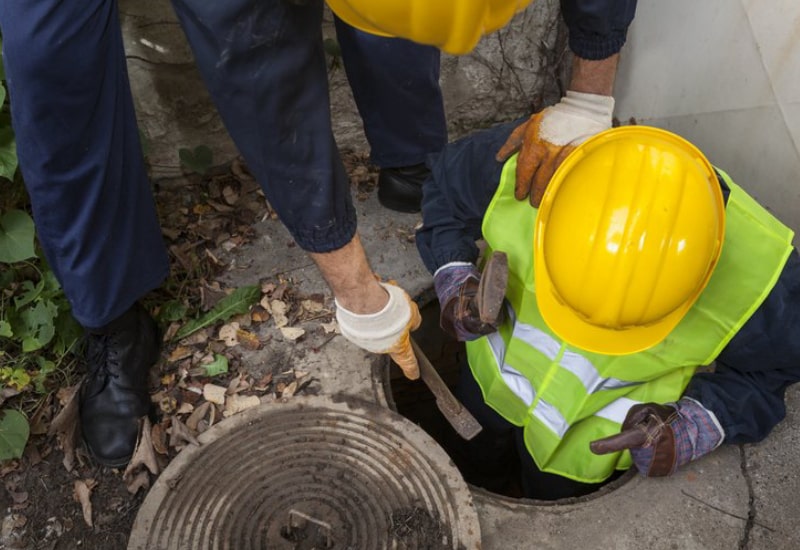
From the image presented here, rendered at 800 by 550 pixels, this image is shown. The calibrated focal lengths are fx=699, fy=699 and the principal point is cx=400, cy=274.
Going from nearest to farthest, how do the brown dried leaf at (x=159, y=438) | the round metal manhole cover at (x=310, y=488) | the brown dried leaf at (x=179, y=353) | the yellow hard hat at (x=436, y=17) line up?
→ the yellow hard hat at (x=436, y=17), the round metal manhole cover at (x=310, y=488), the brown dried leaf at (x=159, y=438), the brown dried leaf at (x=179, y=353)

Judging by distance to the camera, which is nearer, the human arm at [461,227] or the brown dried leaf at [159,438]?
the human arm at [461,227]

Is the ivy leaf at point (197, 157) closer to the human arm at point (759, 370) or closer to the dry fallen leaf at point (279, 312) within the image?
the dry fallen leaf at point (279, 312)

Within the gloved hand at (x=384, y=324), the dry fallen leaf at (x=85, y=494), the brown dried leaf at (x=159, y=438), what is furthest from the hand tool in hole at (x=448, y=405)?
the dry fallen leaf at (x=85, y=494)

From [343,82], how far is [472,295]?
1.44 metres

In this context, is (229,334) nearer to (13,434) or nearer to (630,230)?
(13,434)

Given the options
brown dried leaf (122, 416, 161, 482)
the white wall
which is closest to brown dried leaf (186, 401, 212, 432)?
brown dried leaf (122, 416, 161, 482)

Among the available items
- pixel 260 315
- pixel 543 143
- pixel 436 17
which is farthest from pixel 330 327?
pixel 436 17

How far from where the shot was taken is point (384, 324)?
6.34 feet

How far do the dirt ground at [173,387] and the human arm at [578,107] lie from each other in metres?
1.05

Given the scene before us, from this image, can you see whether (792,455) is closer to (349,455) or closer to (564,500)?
(564,500)

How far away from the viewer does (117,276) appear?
7.07 ft

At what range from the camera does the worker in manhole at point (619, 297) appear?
1.60 meters

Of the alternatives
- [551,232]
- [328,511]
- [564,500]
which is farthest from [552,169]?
[328,511]

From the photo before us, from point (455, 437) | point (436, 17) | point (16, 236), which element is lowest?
point (455, 437)
